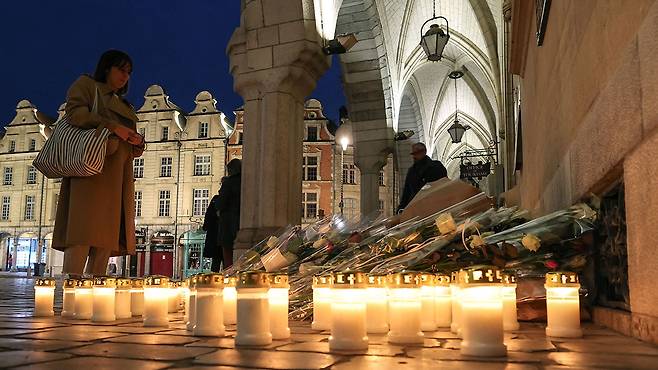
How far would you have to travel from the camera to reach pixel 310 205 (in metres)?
38.1

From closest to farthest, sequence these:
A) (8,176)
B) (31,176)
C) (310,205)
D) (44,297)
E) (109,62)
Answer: (44,297) → (109,62) → (310,205) → (31,176) → (8,176)

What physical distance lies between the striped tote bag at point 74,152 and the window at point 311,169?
3382 cm

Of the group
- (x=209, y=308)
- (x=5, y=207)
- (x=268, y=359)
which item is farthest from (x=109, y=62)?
(x=5, y=207)

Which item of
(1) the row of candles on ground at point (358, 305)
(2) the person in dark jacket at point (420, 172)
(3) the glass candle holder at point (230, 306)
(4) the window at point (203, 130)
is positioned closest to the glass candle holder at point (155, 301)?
(1) the row of candles on ground at point (358, 305)

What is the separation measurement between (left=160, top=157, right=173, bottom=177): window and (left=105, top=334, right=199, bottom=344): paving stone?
38024mm

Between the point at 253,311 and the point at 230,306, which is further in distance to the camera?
the point at 230,306

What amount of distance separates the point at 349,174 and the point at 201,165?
31.2 feet

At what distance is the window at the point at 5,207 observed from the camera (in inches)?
1697

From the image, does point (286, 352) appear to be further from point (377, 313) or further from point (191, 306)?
point (191, 306)

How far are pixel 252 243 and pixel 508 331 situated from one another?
5.07 metres

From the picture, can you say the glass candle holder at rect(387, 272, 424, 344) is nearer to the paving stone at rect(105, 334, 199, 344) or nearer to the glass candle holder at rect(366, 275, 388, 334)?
the glass candle holder at rect(366, 275, 388, 334)

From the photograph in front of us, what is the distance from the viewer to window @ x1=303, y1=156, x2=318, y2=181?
38062 millimetres

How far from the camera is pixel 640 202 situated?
2.30 m

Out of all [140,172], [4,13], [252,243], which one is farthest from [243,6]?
[4,13]
